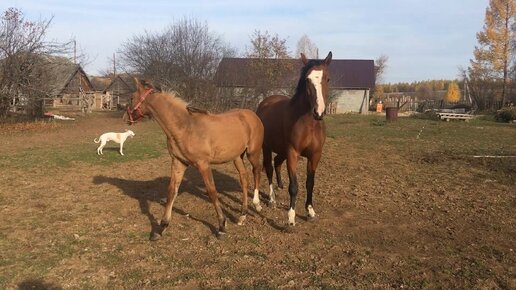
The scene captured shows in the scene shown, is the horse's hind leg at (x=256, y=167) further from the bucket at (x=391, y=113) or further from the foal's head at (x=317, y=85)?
the bucket at (x=391, y=113)

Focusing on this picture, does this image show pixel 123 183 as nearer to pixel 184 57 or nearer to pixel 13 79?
pixel 13 79

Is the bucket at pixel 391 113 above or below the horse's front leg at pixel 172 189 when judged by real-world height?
above

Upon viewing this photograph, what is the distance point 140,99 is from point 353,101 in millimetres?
45116

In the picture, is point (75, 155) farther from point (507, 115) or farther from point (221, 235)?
point (507, 115)

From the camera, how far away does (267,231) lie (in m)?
5.85

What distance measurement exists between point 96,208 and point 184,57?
25007 mm

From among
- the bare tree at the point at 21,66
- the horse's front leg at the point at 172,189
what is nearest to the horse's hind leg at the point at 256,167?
the horse's front leg at the point at 172,189

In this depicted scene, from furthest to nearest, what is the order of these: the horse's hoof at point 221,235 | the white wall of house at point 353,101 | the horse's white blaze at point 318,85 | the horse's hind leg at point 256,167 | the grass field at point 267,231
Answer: the white wall of house at point 353,101 → the horse's hind leg at point 256,167 → the horse's hoof at point 221,235 → the horse's white blaze at point 318,85 → the grass field at point 267,231

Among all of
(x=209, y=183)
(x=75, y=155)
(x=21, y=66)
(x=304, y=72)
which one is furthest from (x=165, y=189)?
(x=21, y=66)

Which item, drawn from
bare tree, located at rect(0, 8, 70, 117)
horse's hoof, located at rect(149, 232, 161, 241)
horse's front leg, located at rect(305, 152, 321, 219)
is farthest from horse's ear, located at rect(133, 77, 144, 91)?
bare tree, located at rect(0, 8, 70, 117)

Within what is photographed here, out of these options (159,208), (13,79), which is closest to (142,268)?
(159,208)

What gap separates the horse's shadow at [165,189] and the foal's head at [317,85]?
221 cm

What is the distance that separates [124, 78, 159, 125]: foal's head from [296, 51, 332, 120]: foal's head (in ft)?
7.00

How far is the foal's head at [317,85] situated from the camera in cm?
543
